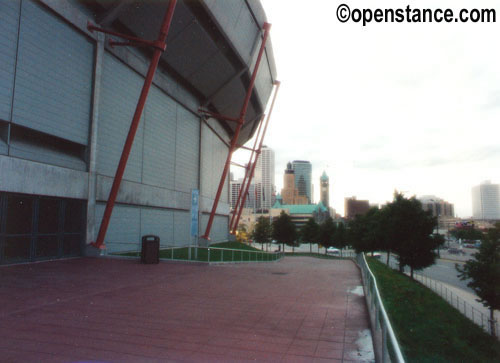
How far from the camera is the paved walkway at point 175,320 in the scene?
4797mm

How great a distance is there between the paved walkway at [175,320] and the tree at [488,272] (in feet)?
41.9

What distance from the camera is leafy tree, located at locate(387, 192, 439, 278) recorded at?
91.8 ft

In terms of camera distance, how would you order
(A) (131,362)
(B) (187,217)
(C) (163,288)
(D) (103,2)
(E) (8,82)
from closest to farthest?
(A) (131,362)
(C) (163,288)
(E) (8,82)
(D) (103,2)
(B) (187,217)

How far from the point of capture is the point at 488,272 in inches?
781

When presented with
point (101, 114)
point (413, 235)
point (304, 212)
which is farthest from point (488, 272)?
point (304, 212)

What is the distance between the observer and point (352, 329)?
19.9 feet

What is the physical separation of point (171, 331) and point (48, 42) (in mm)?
14226

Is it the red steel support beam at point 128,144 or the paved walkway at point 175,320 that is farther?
the red steel support beam at point 128,144

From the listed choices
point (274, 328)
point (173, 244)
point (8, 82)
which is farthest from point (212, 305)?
point (173, 244)

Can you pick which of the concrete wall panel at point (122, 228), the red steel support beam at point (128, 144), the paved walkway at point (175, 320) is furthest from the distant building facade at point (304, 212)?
the paved walkway at point (175, 320)

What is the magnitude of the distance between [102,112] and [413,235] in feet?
77.5

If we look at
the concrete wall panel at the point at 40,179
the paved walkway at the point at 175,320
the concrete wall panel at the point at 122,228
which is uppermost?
the concrete wall panel at the point at 40,179

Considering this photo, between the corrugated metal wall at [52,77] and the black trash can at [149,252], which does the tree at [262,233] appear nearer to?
the black trash can at [149,252]

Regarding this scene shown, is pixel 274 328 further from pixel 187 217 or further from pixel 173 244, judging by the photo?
pixel 187 217
